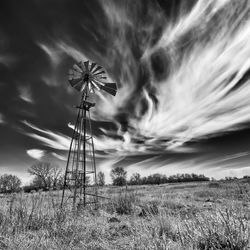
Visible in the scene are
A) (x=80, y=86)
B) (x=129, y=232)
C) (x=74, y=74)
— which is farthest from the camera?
(x=80, y=86)

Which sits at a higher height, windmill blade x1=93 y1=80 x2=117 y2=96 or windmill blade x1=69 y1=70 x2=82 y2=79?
windmill blade x1=69 y1=70 x2=82 y2=79

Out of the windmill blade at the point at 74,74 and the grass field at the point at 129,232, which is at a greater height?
the windmill blade at the point at 74,74

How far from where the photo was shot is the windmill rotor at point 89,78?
34.1 ft

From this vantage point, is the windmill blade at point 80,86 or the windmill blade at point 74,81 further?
the windmill blade at point 80,86

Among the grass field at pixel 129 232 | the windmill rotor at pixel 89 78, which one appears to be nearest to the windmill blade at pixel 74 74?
the windmill rotor at pixel 89 78

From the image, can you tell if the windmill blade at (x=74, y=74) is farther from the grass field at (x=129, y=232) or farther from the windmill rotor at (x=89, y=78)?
the grass field at (x=129, y=232)

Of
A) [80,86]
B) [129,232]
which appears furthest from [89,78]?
[129,232]

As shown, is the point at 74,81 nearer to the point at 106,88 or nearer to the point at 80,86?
the point at 80,86

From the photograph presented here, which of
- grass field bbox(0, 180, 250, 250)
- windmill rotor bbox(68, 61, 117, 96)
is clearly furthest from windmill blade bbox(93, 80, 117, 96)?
grass field bbox(0, 180, 250, 250)

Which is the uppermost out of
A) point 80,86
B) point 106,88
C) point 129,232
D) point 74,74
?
point 74,74

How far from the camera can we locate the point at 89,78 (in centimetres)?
1064

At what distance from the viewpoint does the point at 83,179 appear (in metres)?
9.36

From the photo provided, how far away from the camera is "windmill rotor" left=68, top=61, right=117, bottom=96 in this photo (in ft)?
34.1

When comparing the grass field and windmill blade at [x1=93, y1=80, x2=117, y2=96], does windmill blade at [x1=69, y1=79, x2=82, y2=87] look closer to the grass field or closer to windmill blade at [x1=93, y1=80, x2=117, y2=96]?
windmill blade at [x1=93, y1=80, x2=117, y2=96]
